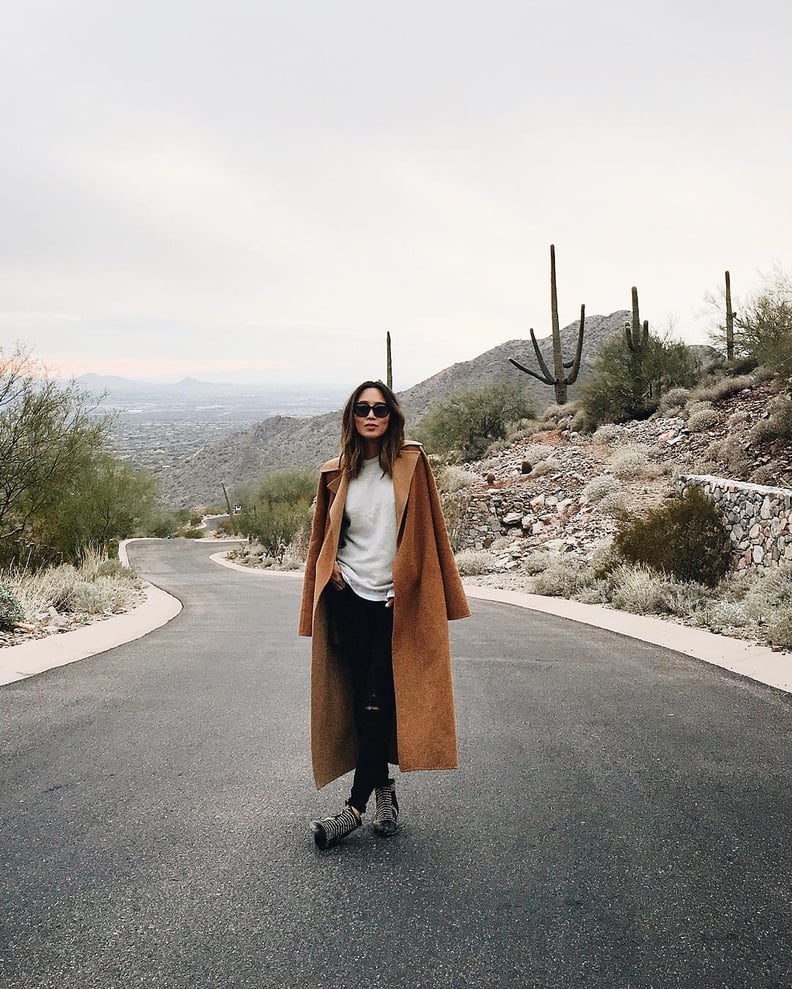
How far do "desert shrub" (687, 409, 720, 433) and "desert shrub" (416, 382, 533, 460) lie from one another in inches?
472

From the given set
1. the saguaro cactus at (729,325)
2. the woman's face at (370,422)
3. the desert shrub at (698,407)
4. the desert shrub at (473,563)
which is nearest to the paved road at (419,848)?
the woman's face at (370,422)

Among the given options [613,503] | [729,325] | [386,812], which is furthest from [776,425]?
[386,812]

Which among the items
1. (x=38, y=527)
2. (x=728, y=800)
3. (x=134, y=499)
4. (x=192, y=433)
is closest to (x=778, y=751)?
(x=728, y=800)

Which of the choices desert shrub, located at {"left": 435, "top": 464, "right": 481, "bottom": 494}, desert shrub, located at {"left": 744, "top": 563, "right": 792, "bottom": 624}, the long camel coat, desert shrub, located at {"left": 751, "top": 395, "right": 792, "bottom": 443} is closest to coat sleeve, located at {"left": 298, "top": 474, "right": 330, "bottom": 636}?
the long camel coat

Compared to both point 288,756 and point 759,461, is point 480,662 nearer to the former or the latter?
point 288,756

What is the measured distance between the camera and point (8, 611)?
435 inches

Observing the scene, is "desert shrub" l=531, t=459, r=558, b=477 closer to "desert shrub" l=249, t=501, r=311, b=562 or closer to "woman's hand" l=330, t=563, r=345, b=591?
"desert shrub" l=249, t=501, r=311, b=562

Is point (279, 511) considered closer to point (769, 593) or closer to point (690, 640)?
point (769, 593)

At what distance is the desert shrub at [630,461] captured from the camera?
976 inches

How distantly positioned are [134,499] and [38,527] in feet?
48.4

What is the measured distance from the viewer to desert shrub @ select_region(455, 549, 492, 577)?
20791 millimetres

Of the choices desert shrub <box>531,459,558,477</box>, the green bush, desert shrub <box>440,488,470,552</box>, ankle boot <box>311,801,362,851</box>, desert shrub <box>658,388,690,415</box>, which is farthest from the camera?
the green bush

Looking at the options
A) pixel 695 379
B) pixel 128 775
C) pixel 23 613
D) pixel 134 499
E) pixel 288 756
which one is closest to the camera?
pixel 128 775

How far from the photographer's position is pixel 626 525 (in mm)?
15711
